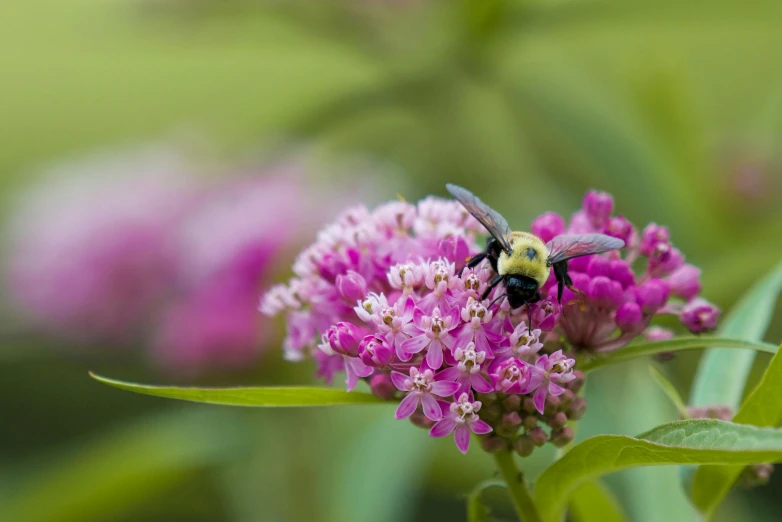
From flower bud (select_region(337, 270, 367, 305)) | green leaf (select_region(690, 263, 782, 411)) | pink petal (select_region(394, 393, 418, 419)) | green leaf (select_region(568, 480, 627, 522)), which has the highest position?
flower bud (select_region(337, 270, 367, 305))

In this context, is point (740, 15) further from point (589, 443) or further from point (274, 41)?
point (589, 443)

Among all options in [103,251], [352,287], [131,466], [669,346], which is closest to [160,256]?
[103,251]

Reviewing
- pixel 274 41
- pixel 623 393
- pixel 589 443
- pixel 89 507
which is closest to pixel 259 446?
pixel 89 507

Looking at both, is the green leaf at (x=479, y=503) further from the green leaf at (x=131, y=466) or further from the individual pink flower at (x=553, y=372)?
the green leaf at (x=131, y=466)

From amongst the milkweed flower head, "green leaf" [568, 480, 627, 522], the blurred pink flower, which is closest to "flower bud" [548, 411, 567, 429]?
the milkweed flower head

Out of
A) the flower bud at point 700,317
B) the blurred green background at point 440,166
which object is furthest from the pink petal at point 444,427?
the blurred green background at point 440,166

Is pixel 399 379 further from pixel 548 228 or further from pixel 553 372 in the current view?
pixel 548 228

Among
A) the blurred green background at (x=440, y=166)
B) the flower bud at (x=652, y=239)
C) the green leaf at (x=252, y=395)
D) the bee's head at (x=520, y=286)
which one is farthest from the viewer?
the blurred green background at (x=440, y=166)

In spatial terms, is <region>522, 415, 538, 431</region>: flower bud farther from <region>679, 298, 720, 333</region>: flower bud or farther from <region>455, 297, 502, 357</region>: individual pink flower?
<region>679, 298, 720, 333</region>: flower bud
